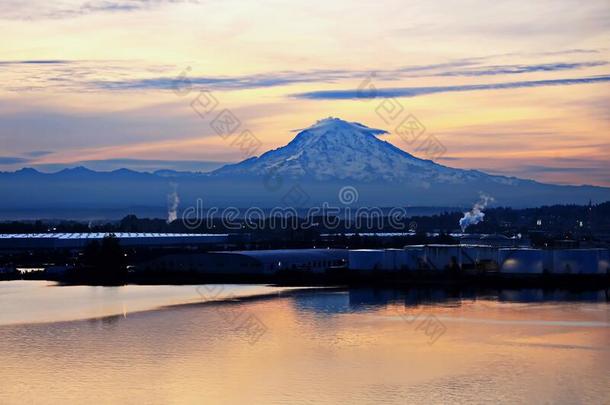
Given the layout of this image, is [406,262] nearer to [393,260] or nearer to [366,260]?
[393,260]

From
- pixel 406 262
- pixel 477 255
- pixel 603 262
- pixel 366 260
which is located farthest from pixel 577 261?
pixel 366 260

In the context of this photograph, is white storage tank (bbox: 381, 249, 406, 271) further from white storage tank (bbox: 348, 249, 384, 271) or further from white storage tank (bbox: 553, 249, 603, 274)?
white storage tank (bbox: 553, 249, 603, 274)

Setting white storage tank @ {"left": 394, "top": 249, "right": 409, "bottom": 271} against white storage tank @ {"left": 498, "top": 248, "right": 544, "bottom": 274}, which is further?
white storage tank @ {"left": 394, "top": 249, "right": 409, "bottom": 271}

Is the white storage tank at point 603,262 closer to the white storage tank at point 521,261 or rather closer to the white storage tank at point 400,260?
the white storage tank at point 521,261

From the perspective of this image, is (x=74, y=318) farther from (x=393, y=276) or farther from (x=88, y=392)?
(x=393, y=276)

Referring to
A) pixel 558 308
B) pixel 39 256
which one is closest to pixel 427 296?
pixel 558 308

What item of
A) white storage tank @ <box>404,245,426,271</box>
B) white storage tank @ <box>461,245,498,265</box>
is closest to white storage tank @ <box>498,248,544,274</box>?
white storage tank @ <box>461,245,498,265</box>

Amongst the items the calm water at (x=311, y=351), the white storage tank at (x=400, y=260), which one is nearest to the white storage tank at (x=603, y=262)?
the calm water at (x=311, y=351)
